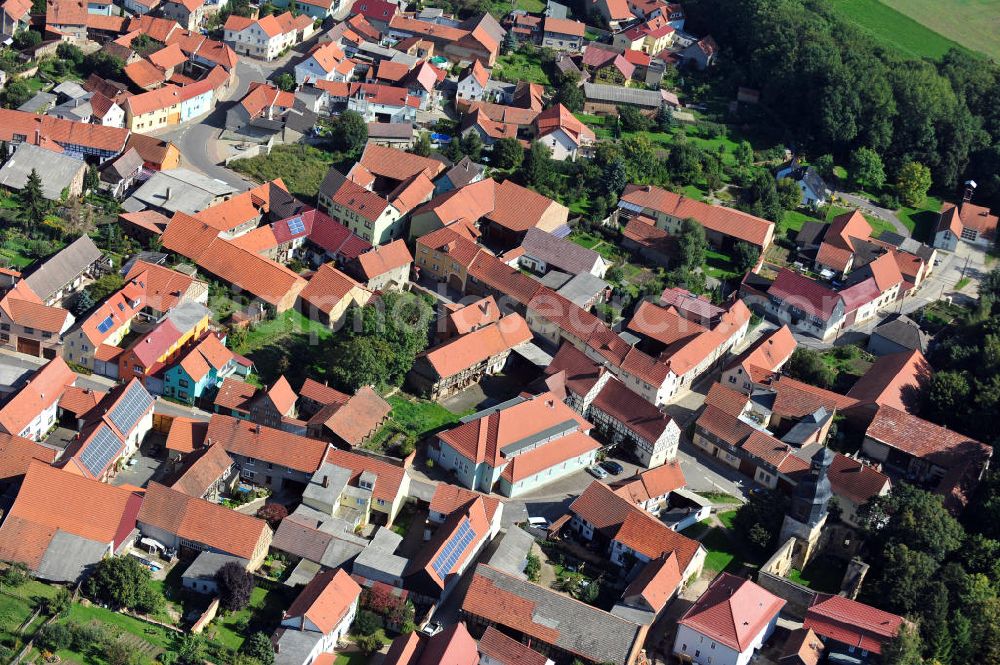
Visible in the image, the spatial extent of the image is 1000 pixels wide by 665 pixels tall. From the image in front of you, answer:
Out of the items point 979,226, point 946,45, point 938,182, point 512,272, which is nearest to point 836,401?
point 512,272

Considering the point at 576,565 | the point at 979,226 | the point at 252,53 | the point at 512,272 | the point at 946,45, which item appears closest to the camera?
the point at 576,565

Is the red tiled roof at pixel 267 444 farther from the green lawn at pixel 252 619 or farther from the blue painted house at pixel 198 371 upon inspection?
the green lawn at pixel 252 619

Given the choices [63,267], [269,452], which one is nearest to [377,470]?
[269,452]

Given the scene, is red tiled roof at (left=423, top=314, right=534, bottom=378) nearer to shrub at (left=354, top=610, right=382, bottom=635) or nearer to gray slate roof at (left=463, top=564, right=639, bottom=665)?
gray slate roof at (left=463, top=564, right=639, bottom=665)

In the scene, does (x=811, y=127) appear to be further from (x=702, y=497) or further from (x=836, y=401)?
(x=702, y=497)

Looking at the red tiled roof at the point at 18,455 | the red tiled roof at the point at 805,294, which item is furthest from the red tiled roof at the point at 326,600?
the red tiled roof at the point at 805,294
